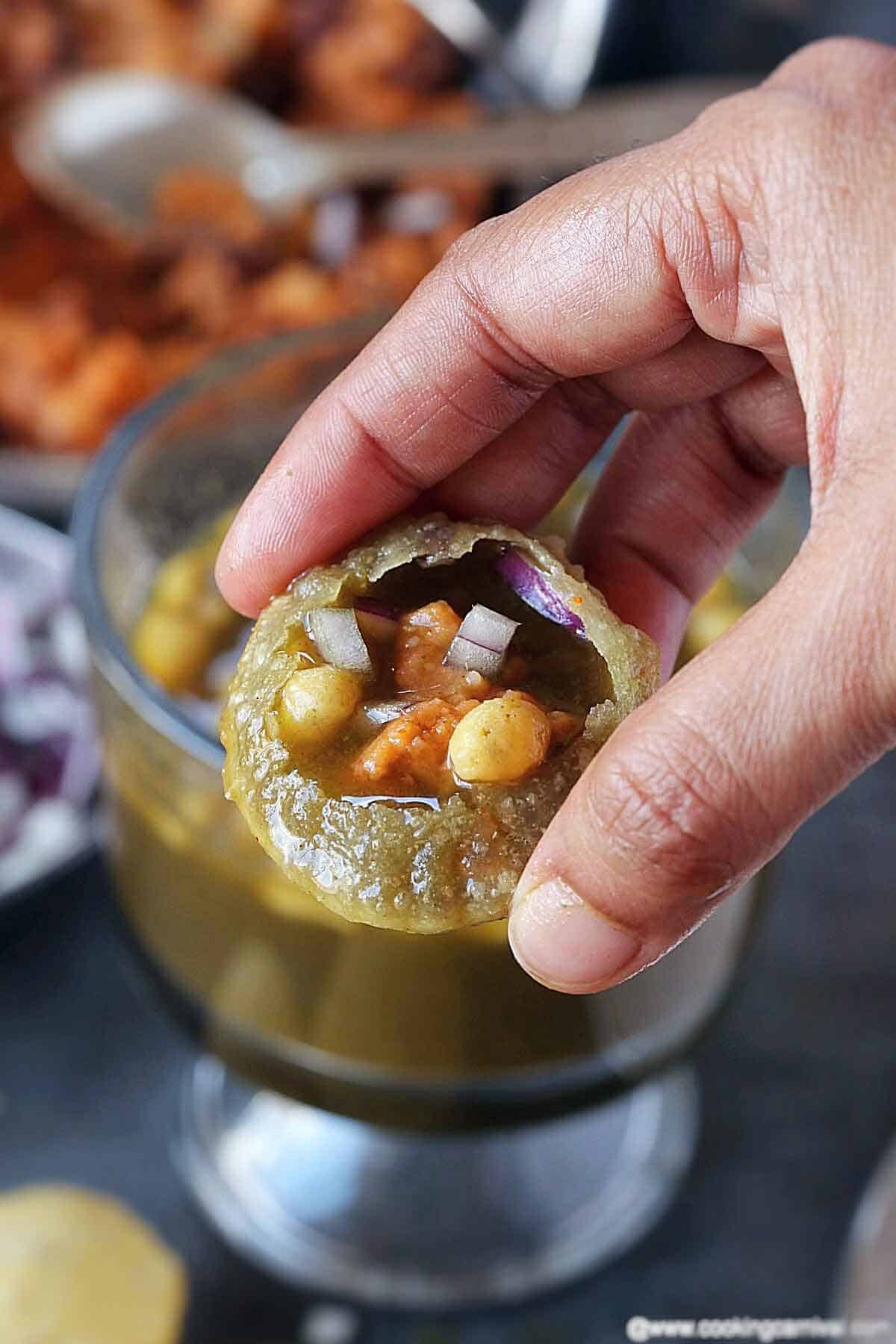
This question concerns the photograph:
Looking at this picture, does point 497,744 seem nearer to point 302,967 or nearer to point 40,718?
point 302,967

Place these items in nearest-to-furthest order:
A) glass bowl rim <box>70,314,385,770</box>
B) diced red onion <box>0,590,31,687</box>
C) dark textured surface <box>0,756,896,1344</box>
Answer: glass bowl rim <box>70,314,385,770</box>, dark textured surface <box>0,756,896,1344</box>, diced red onion <box>0,590,31,687</box>

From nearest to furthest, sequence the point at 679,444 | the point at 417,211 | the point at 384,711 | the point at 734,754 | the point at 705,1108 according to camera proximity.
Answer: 1. the point at 734,754
2. the point at 384,711
3. the point at 679,444
4. the point at 705,1108
5. the point at 417,211

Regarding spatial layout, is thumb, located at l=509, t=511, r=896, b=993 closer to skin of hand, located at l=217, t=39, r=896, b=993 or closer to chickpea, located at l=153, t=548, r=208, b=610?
skin of hand, located at l=217, t=39, r=896, b=993

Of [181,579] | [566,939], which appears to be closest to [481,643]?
[566,939]

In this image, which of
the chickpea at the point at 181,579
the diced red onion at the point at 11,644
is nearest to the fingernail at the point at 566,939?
the chickpea at the point at 181,579

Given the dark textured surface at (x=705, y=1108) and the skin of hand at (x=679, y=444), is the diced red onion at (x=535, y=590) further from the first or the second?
the dark textured surface at (x=705, y=1108)

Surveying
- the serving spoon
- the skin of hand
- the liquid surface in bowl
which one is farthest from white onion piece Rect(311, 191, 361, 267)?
the skin of hand
